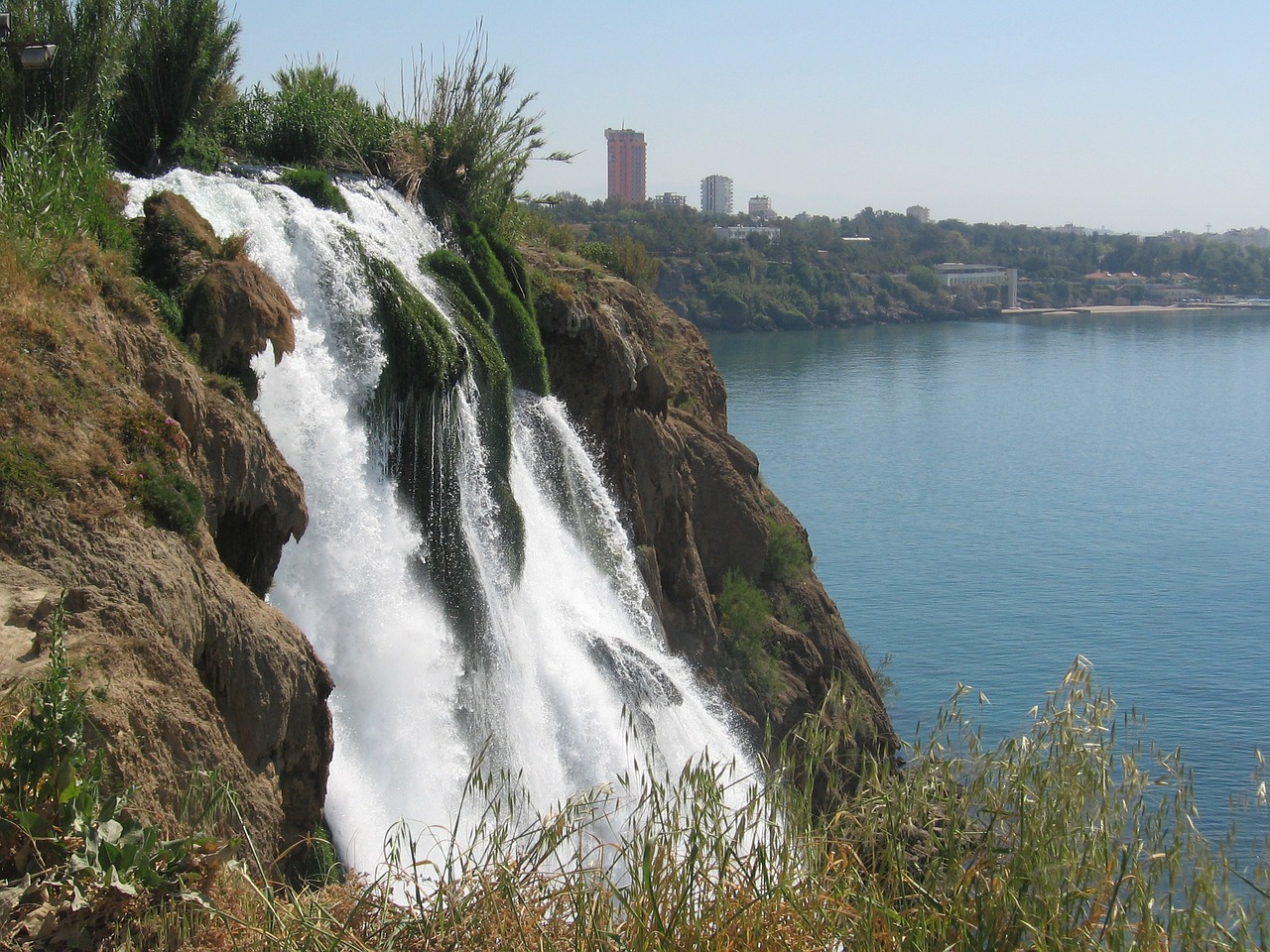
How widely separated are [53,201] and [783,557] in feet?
48.8

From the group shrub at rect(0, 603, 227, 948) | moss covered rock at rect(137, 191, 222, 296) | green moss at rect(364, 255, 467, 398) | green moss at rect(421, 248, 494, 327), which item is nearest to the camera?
shrub at rect(0, 603, 227, 948)

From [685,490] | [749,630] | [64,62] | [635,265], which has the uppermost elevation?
[64,62]

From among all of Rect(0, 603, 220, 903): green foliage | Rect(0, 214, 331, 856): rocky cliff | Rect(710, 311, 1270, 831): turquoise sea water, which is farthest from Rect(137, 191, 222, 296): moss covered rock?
Rect(710, 311, 1270, 831): turquoise sea water

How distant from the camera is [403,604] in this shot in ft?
39.3

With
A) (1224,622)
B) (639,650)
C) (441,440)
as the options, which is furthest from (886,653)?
(441,440)

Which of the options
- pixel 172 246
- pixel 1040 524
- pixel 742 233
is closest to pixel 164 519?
pixel 172 246

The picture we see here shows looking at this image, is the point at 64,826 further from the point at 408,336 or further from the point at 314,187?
the point at 314,187

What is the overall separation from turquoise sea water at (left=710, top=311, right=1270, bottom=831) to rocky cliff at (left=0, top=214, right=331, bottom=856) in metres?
14.4

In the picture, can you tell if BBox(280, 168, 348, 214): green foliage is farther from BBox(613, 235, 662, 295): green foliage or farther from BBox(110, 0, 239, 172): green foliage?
BBox(613, 235, 662, 295): green foliage

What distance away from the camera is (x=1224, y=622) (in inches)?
1141

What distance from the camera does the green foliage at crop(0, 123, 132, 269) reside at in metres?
9.71

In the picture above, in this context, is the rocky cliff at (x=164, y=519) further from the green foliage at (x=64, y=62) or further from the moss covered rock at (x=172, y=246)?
the green foliage at (x=64, y=62)

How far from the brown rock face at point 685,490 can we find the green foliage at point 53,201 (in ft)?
25.3

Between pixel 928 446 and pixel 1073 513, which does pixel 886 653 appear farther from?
pixel 928 446
